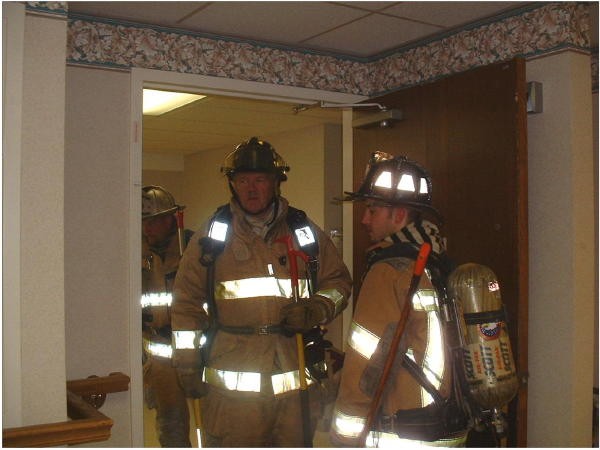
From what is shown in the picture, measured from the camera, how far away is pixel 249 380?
7.97ft

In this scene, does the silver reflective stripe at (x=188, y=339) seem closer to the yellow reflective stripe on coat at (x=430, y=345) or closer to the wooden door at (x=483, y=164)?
the yellow reflective stripe on coat at (x=430, y=345)

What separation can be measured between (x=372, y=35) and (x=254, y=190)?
1126mm

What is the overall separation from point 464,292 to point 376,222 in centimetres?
36

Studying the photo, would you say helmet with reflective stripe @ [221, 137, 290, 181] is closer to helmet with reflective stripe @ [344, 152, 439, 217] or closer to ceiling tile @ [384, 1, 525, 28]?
helmet with reflective stripe @ [344, 152, 439, 217]

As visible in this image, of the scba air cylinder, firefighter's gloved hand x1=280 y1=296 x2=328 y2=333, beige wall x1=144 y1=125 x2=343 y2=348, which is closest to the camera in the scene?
the scba air cylinder

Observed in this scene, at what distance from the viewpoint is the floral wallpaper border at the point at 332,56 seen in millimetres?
2693

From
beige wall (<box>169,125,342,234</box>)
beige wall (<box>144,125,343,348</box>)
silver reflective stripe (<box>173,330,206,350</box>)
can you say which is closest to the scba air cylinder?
silver reflective stripe (<box>173,330,206,350</box>)

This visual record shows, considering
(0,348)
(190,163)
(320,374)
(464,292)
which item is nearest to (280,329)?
(320,374)

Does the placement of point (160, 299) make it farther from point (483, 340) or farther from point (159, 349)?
point (483, 340)

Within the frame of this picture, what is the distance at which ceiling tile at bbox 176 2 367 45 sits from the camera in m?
2.69

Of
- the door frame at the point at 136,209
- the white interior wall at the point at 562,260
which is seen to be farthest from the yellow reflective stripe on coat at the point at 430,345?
the door frame at the point at 136,209

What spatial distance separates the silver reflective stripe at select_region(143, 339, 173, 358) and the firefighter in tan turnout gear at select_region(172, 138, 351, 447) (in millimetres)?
777

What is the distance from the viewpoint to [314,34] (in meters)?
3.11

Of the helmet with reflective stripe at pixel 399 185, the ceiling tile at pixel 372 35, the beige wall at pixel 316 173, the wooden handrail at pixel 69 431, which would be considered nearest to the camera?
the wooden handrail at pixel 69 431
